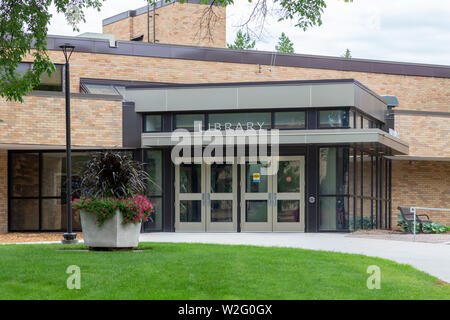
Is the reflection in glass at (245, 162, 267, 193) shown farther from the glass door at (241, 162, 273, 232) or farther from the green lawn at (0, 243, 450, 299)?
the green lawn at (0, 243, 450, 299)

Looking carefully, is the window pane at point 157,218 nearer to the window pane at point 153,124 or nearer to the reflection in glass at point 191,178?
the reflection in glass at point 191,178

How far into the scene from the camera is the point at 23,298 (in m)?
7.90

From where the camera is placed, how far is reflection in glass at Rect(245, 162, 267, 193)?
20.4 meters

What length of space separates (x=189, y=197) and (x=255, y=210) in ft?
6.81

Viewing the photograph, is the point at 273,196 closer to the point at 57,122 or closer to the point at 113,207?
the point at 57,122

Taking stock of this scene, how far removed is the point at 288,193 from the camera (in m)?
20.2

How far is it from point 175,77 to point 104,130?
19.5 feet

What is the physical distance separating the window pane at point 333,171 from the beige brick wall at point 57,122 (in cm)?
622

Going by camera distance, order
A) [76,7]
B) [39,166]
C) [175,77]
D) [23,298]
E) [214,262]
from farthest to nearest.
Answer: [175,77], [39,166], [76,7], [214,262], [23,298]

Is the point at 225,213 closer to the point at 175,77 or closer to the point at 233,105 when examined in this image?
the point at 233,105

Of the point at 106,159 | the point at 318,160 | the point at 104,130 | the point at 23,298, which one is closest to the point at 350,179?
the point at 318,160

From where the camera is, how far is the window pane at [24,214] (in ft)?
70.3

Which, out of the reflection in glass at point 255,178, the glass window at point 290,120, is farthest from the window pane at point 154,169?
the glass window at point 290,120
